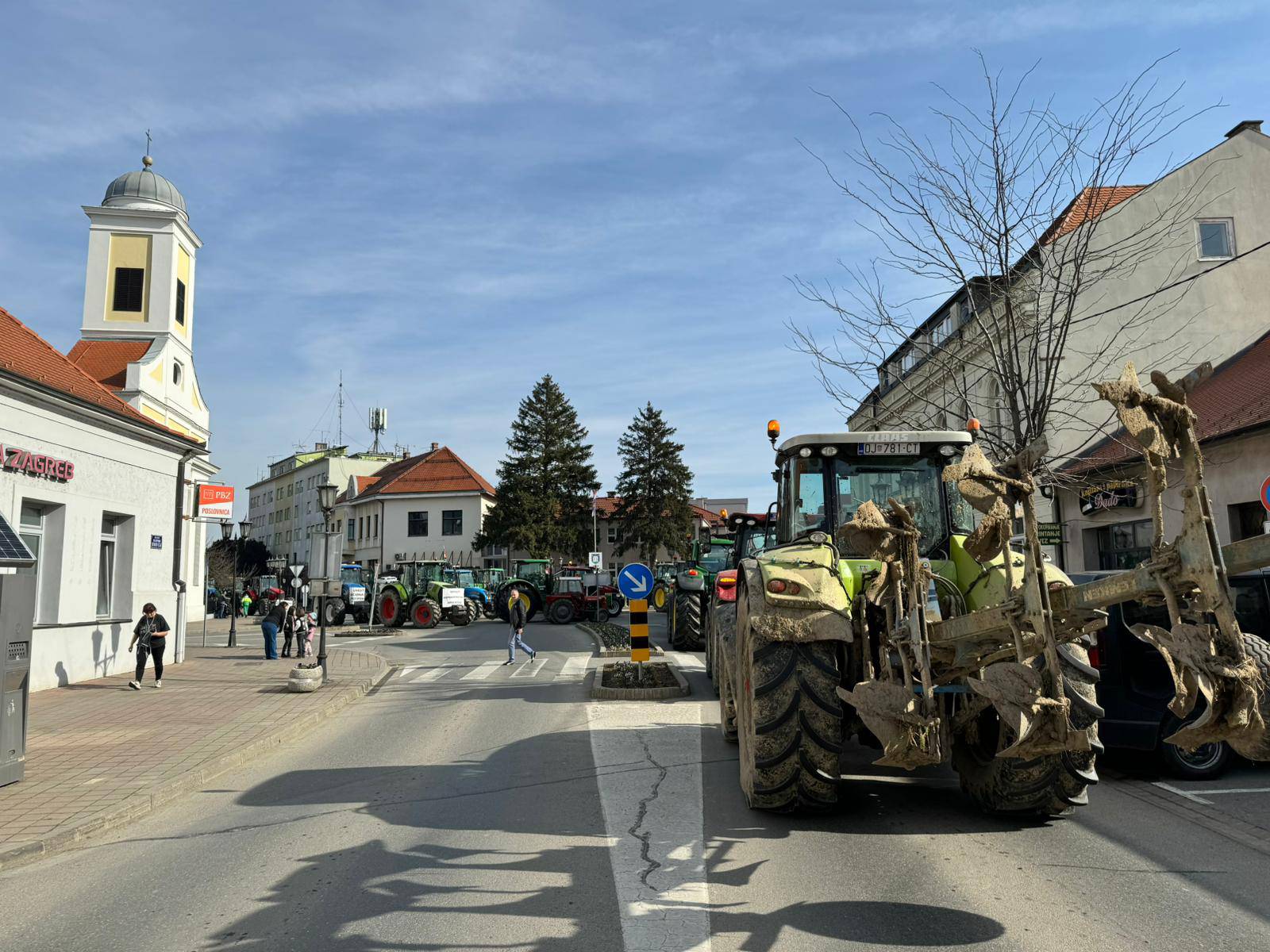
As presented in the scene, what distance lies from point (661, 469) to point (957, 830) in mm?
62375

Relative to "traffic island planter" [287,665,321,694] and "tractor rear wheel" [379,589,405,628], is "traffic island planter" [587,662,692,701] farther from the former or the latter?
"tractor rear wheel" [379,589,405,628]

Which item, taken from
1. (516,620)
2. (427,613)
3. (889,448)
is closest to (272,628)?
(516,620)

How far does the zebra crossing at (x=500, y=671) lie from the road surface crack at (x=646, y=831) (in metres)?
7.47

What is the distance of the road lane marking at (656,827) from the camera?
4.25m

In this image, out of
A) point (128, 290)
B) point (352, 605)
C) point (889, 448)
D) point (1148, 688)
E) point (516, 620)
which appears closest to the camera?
point (889, 448)

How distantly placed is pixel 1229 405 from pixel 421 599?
24.6 m

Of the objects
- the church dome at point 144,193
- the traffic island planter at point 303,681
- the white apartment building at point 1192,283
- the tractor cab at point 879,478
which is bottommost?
the traffic island planter at point 303,681

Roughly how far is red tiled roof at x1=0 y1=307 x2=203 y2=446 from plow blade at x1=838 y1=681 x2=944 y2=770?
13.1 metres

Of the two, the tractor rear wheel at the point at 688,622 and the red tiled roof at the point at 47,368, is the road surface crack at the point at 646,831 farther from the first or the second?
the red tiled roof at the point at 47,368

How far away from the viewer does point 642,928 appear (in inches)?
165

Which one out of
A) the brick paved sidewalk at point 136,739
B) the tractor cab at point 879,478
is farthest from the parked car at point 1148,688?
the brick paved sidewalk at point 136,739

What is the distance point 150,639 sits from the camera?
565 inches

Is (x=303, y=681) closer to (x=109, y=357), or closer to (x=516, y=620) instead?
(x=516, y=620)

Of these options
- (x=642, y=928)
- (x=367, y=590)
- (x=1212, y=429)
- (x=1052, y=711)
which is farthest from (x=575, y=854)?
(x=367, y=590)
